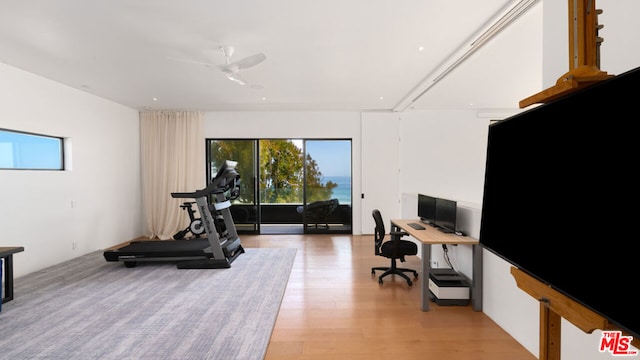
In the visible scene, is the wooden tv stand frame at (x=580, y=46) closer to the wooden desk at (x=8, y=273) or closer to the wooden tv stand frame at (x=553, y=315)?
the wooden tv stand frame at (x=553, y=315)

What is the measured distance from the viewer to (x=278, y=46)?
3.14 meters

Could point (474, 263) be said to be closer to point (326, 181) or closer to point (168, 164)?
point (326, 181)

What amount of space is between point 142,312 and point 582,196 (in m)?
3.37

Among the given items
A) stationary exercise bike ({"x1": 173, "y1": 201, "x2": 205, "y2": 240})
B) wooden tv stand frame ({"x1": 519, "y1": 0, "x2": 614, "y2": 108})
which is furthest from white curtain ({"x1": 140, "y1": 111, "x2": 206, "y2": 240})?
wooden tv stand frame ({"x1": 519, "y1": 0, "x2": 614, "y2": 108})

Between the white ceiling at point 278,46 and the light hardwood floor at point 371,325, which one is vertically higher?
the white ceiling at point 278,46

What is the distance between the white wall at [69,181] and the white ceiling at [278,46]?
13.5 inches

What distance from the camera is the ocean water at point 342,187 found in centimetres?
630

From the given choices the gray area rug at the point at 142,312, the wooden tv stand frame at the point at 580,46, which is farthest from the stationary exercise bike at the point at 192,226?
the wooden tv stand frame at the point at 580,46

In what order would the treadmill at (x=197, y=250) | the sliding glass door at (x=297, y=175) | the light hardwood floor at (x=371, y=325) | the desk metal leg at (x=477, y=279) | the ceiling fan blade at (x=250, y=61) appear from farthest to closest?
the sliding glass door at (x=297, y=175), the treadmill at (x=197, y=250), the ceiling fan blade at (x=250, y=61), the desk metal leg at (x=477, y=279), the light hardwood floor at (x=371, y=325)

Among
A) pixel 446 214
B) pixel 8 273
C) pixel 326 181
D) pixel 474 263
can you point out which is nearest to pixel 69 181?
pixel 8 273

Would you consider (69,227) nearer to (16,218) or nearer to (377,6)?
(16,218)

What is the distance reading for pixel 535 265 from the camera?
3.48 feet

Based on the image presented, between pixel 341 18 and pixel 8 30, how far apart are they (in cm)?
314

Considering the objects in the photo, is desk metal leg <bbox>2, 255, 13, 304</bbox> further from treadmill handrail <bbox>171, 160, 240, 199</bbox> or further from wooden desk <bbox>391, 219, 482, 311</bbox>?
wooden desk <bbox>391, 219, 482, 311</bbox>
